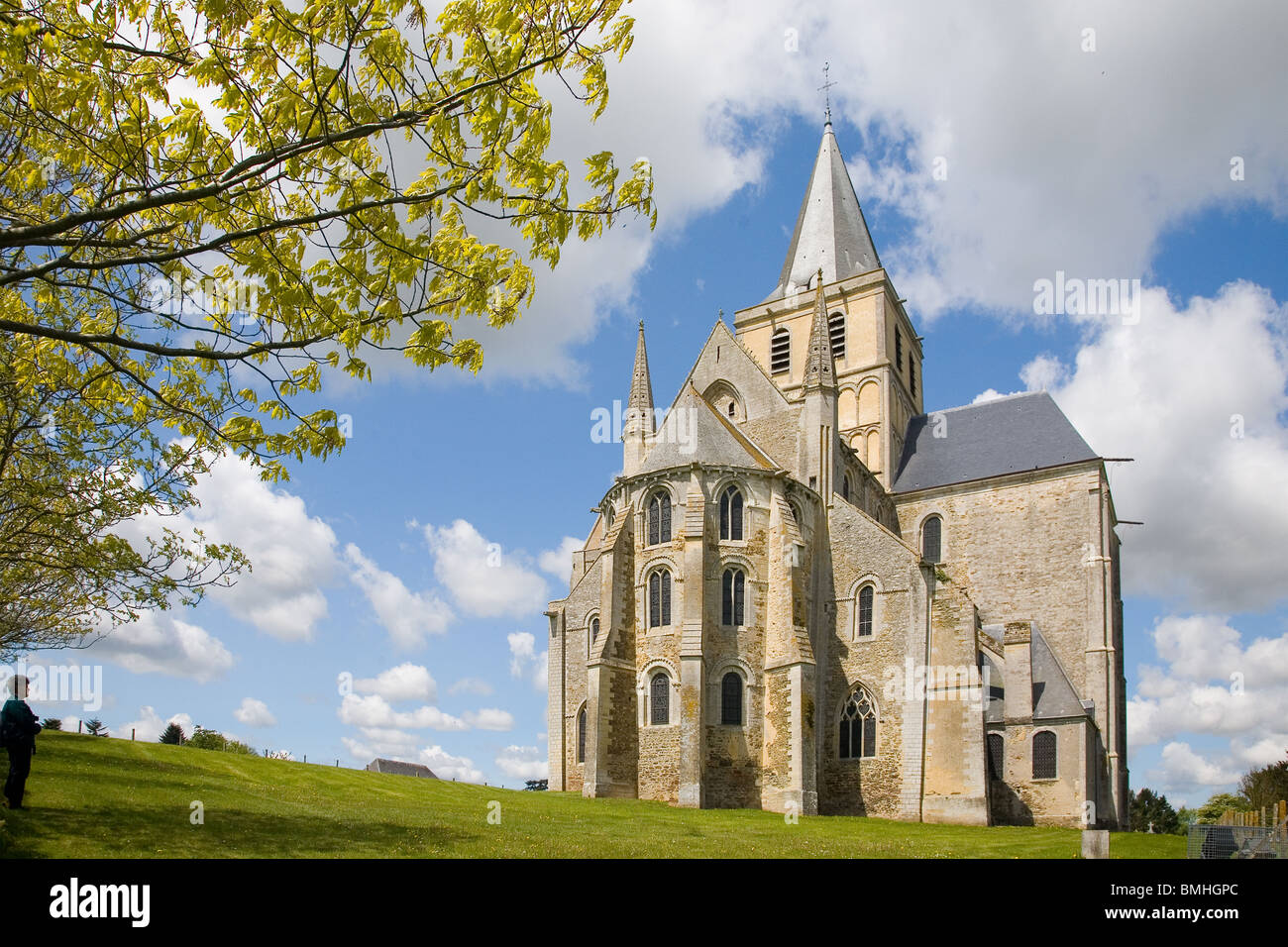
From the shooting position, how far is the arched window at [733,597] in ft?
98.4

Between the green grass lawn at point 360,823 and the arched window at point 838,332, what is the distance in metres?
23.8

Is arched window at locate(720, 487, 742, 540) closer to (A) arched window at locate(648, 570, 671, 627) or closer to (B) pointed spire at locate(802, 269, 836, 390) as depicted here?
(A) arched window at locate(648, 570, 671, 627)

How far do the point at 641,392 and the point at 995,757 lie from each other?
1721cm

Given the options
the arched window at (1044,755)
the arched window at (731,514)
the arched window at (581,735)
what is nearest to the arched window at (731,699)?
the arched window at (731,514)

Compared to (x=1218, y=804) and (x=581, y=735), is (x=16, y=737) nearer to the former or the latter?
(x=581, y=735)

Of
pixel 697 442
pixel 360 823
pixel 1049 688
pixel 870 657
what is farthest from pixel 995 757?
pixel 360 823

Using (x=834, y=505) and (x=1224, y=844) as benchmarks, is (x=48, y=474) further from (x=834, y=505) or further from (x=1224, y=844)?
(x=834, y=505)

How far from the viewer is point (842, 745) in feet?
102

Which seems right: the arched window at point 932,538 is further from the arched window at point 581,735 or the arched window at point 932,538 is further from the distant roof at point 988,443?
the arched window at point 581,735

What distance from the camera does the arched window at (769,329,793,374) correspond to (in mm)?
46281

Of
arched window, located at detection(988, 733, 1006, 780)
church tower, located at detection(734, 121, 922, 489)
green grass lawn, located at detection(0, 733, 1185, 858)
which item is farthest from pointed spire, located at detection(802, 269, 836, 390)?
green grass lawn, located at detection(0, 733, 1185, 858)

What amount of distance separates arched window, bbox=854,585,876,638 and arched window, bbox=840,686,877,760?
5.76 feet
